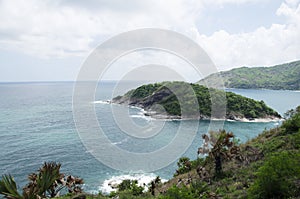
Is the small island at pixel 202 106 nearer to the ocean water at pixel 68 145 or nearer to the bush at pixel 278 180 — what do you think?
the ocean water at pixel 68 145

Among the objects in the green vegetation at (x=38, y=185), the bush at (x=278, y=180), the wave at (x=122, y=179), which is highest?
the bush at (x=278, y=180)

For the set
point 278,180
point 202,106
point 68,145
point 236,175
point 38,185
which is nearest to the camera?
point 278,180

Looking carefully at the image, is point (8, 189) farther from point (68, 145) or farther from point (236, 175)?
point (68, 145)

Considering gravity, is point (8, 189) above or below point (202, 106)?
below

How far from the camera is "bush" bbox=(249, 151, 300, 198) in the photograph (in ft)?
35.0

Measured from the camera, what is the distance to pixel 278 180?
1068cm

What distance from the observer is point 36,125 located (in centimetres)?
7150

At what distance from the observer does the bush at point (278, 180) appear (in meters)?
10.7

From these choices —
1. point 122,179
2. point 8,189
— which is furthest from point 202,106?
point 8,189

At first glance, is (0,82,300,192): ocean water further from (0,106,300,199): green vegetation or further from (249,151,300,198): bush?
(249,151,300,198): bush

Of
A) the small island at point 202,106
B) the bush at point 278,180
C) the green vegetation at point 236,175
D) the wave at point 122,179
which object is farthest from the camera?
the small island at point 202,106

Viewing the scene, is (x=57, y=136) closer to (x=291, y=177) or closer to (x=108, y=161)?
(x=108, y=161)

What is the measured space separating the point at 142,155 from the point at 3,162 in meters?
25.6

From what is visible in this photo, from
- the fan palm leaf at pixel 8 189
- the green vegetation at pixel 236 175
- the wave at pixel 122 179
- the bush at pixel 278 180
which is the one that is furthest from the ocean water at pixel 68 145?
the fan palm leaf at pixel 8 189
